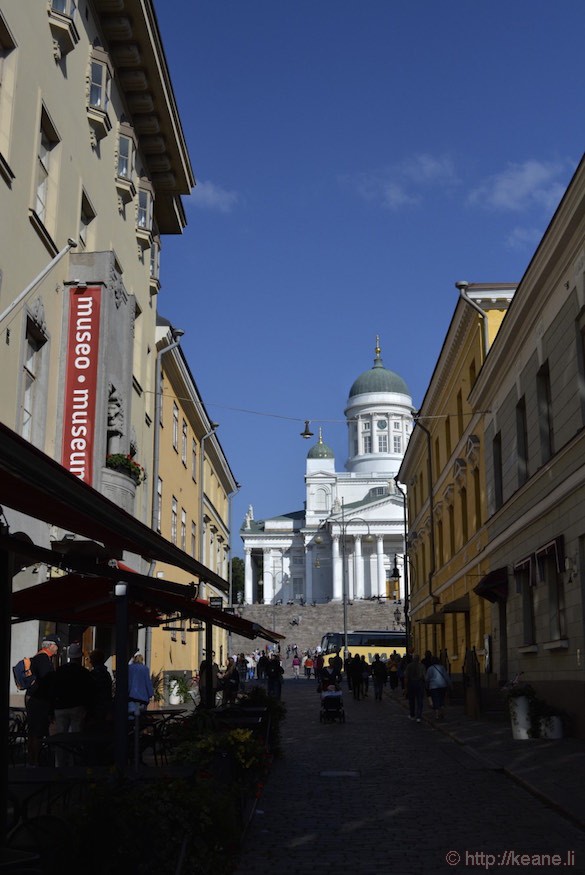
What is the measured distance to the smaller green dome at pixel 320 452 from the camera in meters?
134

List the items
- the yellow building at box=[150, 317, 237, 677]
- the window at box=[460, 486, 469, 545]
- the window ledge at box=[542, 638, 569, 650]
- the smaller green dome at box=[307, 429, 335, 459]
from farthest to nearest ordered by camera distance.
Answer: the smaller green dome at box=[307, 429, 335, 459], the window at box=[460, 486, 469, 545], the yellow building at box=[150, 317, 237, 677], the window ledge at box=[542, 638, 569, 650]

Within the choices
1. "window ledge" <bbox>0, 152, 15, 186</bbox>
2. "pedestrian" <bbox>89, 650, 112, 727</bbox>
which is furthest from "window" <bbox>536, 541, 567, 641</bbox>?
"window ledge" <bbox>0, 152, 15, 186</bbox>

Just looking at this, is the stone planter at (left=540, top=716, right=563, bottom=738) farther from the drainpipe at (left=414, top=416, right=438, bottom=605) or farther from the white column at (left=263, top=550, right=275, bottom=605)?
the white column at (left=263, top=550, right=275, bottom=605)

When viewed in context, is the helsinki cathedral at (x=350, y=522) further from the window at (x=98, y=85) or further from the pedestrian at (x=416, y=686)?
the window at (x=98, y=85)

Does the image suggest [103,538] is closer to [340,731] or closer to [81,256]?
[81,256]

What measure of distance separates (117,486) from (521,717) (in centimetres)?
840

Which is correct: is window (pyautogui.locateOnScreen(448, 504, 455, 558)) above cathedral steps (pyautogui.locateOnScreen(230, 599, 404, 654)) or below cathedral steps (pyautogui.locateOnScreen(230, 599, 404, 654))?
above

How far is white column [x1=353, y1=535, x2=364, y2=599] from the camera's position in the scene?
11531 cm

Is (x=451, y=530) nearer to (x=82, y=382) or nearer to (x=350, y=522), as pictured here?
(x=82, y=382)

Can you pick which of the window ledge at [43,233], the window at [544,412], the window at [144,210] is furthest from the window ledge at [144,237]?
the window at [544,412]

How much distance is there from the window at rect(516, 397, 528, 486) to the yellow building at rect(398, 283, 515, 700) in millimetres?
4682

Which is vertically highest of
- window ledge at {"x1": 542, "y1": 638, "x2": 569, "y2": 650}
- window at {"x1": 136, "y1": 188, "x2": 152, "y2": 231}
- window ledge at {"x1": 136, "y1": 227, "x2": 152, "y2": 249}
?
window at {"x1": 136, "y1": 188, "x2": 152, "y2": 231}

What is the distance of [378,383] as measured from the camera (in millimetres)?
135000

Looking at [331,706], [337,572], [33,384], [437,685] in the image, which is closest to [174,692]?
[331,706]
